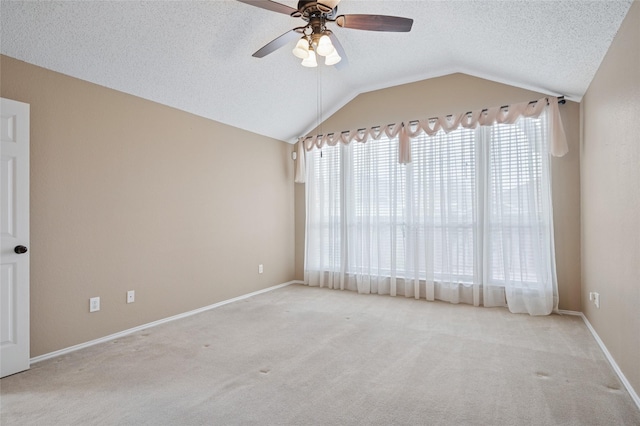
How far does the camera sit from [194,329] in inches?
131

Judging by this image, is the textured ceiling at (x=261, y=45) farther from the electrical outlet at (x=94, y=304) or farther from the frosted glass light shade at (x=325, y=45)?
the electrical outlet at (x=94, y=304)

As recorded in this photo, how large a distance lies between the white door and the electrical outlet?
0.53 meters

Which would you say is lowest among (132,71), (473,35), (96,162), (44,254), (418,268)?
(418,268)

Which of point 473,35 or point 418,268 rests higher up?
point 473,35

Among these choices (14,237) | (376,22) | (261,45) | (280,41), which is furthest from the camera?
(261,45)

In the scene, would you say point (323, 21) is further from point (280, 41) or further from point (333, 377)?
point (333, 377)

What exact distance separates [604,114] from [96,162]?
4.37 m

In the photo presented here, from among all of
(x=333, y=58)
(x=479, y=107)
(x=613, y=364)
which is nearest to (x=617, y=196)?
(x=613, y=364)

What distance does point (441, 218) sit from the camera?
4.29 metres

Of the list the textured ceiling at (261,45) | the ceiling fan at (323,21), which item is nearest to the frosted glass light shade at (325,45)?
the ceiling fan at (323,21)

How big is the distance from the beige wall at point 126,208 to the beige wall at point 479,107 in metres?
1.57

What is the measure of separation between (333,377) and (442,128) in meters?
3.32

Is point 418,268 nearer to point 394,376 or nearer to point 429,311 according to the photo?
point 429,311

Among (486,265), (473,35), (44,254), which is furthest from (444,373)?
(44,254)
